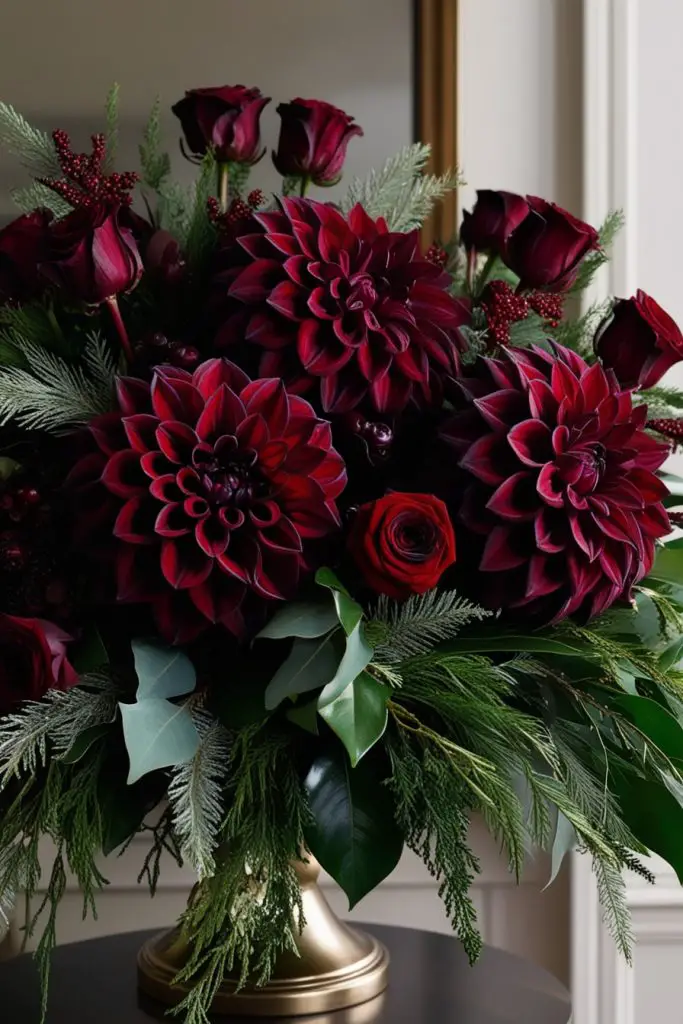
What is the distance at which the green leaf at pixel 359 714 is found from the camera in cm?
46

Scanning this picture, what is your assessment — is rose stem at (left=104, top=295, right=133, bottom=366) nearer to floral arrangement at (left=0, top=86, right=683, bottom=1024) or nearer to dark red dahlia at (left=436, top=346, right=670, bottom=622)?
floral arrangement at (left=0, top=86, right=683, bottom=1024)

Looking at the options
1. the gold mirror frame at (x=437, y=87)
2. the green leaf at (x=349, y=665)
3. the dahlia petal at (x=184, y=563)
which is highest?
the gold mirror frame at (x=437, y=87)

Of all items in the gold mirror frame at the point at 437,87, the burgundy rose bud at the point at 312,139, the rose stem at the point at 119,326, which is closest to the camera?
the rose stem at the point at 119,326

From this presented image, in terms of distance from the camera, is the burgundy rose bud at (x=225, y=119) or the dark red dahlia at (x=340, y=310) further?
the burgundy rose bud at (x=225, y=119)

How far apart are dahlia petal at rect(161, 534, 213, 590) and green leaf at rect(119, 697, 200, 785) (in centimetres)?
5

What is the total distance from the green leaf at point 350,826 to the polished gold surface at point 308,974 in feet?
0.26

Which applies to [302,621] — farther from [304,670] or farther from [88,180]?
[88,180]

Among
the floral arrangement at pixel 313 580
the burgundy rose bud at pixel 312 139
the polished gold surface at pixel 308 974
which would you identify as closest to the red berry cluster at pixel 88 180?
the floral arrangement at pixel 313 580

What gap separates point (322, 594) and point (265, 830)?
11 cm

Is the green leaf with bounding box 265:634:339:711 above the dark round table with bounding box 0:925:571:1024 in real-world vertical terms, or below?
above

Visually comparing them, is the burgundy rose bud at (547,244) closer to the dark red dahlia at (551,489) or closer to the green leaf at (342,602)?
the dark red dahlia at (551,489)

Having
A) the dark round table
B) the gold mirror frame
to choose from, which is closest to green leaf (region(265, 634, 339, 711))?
the dark round table

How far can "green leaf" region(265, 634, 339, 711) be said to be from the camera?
0.48 meters

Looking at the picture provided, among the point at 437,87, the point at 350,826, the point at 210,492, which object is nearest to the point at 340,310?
the point at 210,492
